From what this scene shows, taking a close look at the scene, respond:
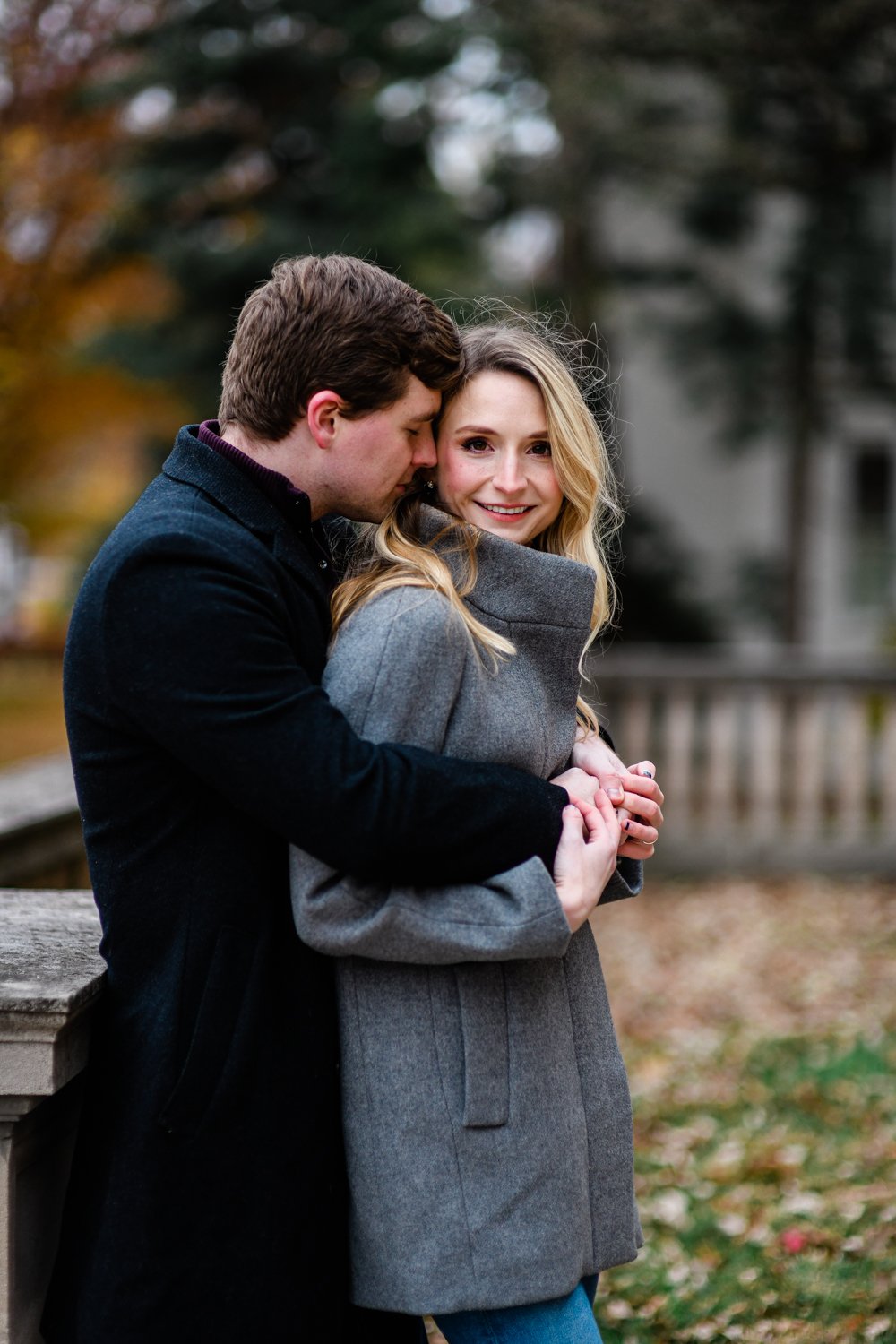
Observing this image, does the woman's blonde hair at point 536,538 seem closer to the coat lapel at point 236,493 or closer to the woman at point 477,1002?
the woman at point 477,1002

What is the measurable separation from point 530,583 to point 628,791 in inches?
15.1

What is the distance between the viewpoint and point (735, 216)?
1275 centimetres

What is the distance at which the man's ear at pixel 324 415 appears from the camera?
2035mm

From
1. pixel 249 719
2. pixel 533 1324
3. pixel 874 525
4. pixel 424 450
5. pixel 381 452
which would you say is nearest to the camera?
pixel 249 719

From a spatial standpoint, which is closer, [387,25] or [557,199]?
[387,25]

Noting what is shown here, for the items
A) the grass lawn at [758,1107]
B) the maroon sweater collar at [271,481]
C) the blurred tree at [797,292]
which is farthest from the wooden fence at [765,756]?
the maroon sweater collar at [271,481]

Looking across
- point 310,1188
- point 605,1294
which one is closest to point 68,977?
point 310,1188

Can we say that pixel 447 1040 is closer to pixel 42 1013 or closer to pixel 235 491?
pixel 42 1013

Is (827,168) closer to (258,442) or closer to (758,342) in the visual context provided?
(758,342)

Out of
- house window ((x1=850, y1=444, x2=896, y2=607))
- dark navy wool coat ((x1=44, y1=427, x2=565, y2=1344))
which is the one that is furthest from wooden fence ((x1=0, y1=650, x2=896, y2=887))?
house window ((x1=850, y1=444, x2=896, y2=607))

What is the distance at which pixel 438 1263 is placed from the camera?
1965 mm

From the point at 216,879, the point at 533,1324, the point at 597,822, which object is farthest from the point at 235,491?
the point at 533,1324

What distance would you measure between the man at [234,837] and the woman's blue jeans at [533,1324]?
0.21m

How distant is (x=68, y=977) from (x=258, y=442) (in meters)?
0.88
